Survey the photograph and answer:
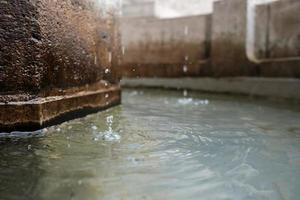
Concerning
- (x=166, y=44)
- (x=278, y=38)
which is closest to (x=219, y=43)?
(x=278, y=38)

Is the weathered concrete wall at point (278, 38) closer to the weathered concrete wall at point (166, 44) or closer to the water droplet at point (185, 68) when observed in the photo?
the weathered concrete wall at point (166, 44)

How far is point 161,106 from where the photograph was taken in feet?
15.0

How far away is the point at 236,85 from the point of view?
6.05 meters

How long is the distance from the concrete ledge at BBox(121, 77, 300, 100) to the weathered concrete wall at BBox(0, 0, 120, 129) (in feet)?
9.22

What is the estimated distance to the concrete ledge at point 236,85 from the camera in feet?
16.4

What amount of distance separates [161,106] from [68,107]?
159 centimetres

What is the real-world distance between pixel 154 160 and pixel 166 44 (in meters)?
5.68

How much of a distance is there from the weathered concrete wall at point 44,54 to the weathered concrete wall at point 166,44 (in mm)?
3647

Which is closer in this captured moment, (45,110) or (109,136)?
(109,136)

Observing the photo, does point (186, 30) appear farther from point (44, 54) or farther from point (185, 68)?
point (44, 54)

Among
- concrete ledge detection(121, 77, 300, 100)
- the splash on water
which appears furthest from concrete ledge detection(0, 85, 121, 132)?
concrete ledge detection(121, 77, 300, 100)

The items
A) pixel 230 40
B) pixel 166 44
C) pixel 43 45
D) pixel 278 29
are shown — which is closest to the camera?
pixel 43 45

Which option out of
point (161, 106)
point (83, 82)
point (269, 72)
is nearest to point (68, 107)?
point (83, 82)

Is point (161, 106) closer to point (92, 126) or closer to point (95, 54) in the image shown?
point (95, 54)
